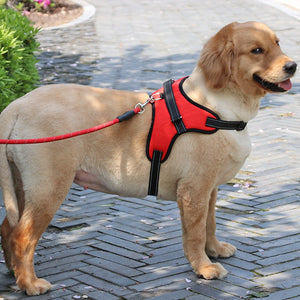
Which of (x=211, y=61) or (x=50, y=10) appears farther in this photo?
(x=50, y=10)

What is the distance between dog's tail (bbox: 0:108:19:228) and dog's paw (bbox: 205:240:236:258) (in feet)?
4.72

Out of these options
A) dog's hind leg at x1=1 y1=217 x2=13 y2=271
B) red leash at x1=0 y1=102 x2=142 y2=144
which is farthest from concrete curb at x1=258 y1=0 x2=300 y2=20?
dog's hind leg at x1=1 y1=217 x2=13 y2=271

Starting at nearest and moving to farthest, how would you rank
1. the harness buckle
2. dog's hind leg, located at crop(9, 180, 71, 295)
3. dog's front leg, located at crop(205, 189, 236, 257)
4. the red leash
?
the red leash < dog's hind leg, located at crop(9, 180, 71, 295) < the harness buckle < dog's front leg, located at crop(205, 189, 236, 257)

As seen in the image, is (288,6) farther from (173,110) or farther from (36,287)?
(36,287)

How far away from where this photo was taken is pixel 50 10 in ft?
55.2

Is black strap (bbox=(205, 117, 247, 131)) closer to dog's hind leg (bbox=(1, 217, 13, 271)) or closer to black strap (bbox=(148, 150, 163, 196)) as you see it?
black strap (bbox=(148, 150, 163, 196))

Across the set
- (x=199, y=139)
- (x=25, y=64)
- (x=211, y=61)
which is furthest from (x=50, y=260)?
(x=25, y=64)

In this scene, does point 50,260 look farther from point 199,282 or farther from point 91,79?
point 91,79

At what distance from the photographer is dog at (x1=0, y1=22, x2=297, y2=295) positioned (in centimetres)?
393

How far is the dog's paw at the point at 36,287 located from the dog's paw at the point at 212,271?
1.04 metres

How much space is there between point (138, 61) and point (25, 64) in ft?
12.3

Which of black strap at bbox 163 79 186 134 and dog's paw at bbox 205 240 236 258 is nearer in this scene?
black strap at bbox 163 79 186 134

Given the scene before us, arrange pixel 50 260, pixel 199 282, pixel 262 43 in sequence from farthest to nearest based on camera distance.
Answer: pixel 50 260
pixel 199 282
pixel 262 43

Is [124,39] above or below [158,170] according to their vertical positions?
below
